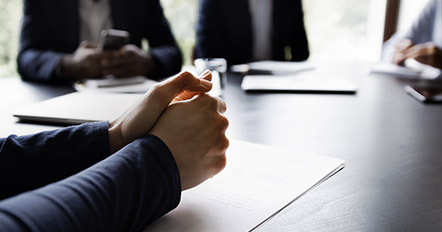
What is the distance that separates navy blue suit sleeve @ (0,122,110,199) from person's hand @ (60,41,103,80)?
75 centimetres

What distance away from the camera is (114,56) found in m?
A: 1.27

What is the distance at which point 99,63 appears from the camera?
1.25 meters

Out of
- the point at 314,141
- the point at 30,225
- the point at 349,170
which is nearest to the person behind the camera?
the point at 30,225

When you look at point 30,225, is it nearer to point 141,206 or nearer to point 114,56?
point 141,206

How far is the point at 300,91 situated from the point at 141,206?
0.83m

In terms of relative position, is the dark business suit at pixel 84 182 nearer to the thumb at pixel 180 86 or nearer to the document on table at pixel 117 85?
the thumb at pixel 180 86

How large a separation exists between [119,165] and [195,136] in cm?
11

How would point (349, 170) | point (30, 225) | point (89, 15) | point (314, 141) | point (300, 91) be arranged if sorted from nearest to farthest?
point (30, 225), point (349, 170), point (314, 141), point (300, 91), point (89, 15)

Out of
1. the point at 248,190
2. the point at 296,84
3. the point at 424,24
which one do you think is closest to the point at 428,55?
the point at 296,84

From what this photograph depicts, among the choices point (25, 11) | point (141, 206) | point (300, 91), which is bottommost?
point (300, 91)

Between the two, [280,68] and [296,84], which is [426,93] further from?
[280,68]

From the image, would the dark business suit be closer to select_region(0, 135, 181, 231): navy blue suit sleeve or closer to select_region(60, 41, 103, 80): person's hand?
select_region(0, 135, 181, 231): navy blue suit sleeve

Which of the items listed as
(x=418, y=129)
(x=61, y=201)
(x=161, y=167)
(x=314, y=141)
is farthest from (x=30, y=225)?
(x=418, y=129)

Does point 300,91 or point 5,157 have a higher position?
point 5,157
